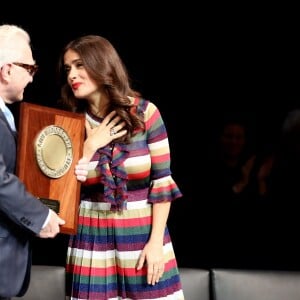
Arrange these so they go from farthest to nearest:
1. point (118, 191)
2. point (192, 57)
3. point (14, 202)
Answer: point (192, 57) < point (118, 191) < point (14, 202)

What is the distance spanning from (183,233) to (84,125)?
3.66ft

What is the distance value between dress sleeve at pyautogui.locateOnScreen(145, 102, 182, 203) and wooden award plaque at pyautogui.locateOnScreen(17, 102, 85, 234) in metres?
0.21

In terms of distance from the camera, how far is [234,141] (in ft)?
9.86

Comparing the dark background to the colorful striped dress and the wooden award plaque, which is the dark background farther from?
the wooden award plaque

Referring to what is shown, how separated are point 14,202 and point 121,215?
397 mm

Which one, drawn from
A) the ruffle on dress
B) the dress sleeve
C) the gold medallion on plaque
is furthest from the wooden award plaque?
the dress sleeve

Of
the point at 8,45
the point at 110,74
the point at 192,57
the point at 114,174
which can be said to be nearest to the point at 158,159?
the point at 114,174

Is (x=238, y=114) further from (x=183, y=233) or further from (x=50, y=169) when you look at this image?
(x=50, y=169)

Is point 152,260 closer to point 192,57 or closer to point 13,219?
point 13,219

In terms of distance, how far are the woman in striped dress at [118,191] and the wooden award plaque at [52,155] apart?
0.12m

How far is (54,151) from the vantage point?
1.77 m

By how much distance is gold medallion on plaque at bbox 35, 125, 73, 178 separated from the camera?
173 centimetres

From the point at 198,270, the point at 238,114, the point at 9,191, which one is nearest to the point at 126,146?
the point at 9,191

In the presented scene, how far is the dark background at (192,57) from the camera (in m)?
3.15
